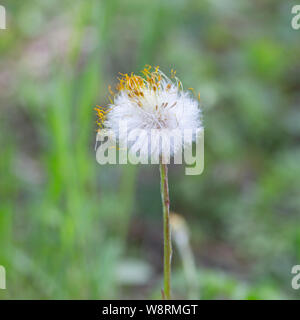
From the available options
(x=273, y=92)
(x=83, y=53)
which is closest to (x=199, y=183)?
(x=273, y=92)

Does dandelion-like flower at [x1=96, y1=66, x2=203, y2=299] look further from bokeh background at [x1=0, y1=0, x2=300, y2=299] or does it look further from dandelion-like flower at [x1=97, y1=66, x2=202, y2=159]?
bokeh background at [x1=0, y1=0, x2=300, y2=299]

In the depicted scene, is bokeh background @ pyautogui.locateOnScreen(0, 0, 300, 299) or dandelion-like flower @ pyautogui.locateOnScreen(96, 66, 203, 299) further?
bokeh background @ pyautogui.locateOnScreen(0, 0, 300, 299)

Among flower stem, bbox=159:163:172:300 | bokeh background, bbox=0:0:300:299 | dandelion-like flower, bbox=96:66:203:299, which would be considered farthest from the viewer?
bokeh background, bbox=0:0:300:299

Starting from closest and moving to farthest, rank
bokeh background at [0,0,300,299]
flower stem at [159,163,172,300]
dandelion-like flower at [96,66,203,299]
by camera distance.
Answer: flower stem at [159,163,172,300], dandelion-like flower at [96,66,203,299], bokeh background at [0,0,300,299]

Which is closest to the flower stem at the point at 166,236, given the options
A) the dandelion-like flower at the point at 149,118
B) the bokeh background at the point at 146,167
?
the dandelion-like flower at the point at 149,118

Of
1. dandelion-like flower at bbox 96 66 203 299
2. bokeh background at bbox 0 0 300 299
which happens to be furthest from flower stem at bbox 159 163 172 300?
bokeh background at bbox 0 0 300 299

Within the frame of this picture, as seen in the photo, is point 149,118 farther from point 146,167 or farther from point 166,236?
point 146,167
